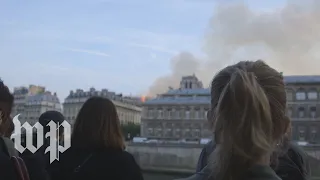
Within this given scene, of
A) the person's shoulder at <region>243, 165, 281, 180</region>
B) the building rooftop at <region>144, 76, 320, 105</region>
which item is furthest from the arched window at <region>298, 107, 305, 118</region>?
the person's shoulder at <region>243, 165, 281, 180</region>

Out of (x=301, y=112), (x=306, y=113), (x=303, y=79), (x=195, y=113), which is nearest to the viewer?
(x=306, y=113)

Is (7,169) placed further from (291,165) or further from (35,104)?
(35,104)

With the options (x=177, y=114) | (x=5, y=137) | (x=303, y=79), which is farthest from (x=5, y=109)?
(x=177, y=114)

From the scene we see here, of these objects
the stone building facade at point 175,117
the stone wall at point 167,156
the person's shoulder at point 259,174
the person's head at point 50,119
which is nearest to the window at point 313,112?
the stone building facade at point 175,117

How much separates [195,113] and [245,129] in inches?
2047

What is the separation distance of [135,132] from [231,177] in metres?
59.9

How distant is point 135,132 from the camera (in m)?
60.8

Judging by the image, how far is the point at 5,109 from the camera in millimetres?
2375

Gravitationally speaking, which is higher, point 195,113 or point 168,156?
point 195,113

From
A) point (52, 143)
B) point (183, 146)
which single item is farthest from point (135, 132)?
point (52, 143)

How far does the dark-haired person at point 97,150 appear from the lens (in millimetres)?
2533

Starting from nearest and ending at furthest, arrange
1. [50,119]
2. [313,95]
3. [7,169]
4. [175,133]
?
[7,169] < [50,119] < [313,95] < [175,133]

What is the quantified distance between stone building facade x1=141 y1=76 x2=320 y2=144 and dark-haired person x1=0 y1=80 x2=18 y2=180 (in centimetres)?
4513

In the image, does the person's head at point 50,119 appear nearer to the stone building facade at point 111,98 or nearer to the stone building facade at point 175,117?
the stone building facade at point 175,117
